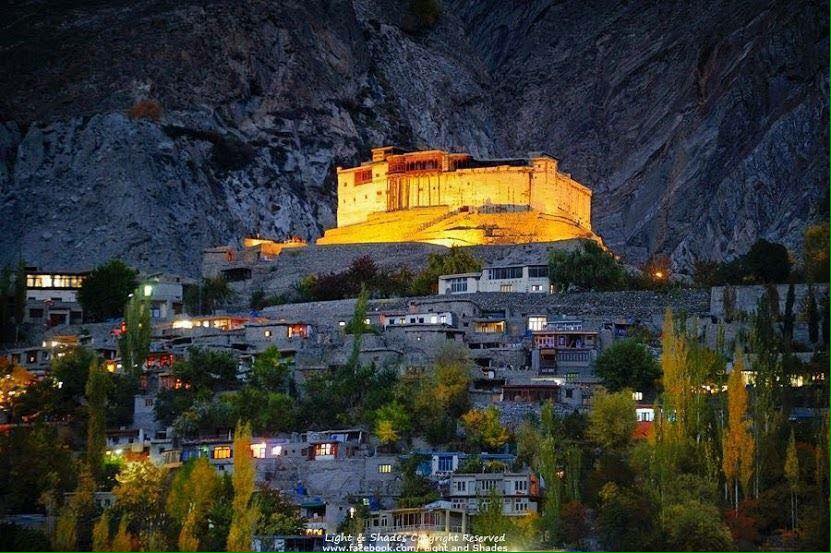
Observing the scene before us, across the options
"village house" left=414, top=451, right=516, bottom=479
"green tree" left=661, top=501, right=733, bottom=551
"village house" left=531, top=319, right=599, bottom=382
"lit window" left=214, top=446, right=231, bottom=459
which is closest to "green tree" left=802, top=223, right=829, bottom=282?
"village house" left=531, top=319, right=599, bottom=382

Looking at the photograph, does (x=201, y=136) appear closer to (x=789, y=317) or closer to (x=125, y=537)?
(x=789, y=317)

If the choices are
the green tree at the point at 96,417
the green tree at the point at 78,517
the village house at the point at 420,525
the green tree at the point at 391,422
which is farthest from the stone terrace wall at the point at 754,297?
the green tree at the point at 78,517

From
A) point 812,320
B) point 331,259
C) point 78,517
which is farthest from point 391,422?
point 331,259

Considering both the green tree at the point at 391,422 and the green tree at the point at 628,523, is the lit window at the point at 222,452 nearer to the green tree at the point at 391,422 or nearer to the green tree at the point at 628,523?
the green tree at the point at 391,422

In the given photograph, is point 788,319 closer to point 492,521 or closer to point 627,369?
point 627,369

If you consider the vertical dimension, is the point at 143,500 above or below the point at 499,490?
below
